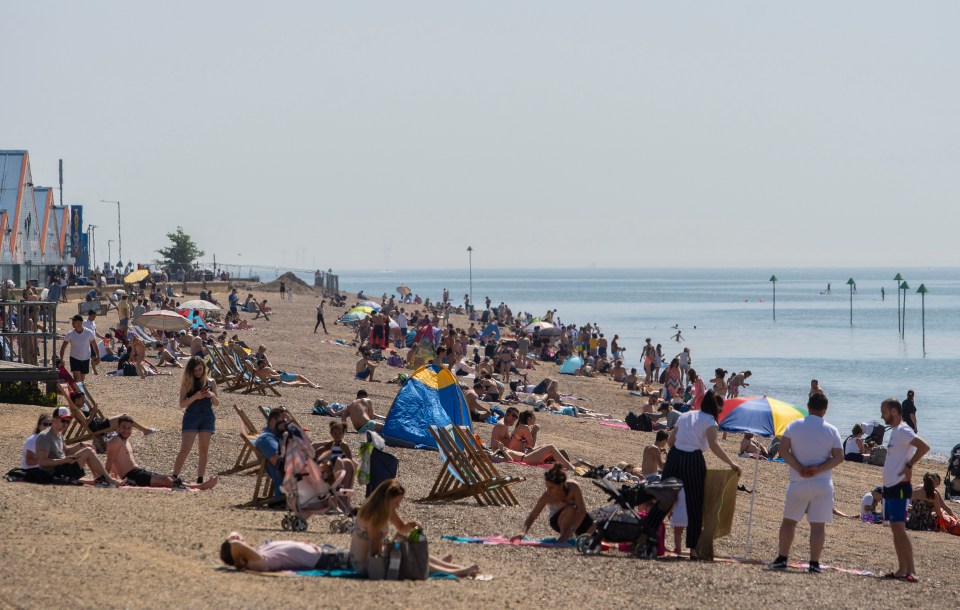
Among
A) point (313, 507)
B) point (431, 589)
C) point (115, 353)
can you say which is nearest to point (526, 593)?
point (431, 589)

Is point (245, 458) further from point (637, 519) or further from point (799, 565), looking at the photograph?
point (799, 565)

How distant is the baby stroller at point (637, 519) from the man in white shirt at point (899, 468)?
5.19 feet

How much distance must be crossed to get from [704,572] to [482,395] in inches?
572

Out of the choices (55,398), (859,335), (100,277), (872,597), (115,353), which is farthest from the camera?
(859,335)

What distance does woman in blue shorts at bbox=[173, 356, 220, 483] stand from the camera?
1097 cm

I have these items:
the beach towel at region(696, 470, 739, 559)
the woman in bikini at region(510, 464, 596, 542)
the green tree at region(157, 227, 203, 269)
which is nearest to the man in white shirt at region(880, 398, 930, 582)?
the beach towel at region(696, 470, 739, 559)

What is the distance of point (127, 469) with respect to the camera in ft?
35.6

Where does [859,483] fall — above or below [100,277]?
below

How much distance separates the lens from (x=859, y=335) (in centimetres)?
7719

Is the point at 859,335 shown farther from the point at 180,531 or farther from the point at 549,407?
the point at 180,531

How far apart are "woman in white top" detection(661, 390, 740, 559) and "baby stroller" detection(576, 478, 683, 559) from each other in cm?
14

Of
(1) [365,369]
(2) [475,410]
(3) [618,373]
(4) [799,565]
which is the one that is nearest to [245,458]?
(4) [799,565]

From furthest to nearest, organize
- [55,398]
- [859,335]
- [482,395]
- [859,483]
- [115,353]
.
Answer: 1. [859,335]
2. [115,353]
3. [482,395]
4. [859,483]
5. [55,398]

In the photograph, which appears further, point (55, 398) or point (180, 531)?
point (55, 398)
